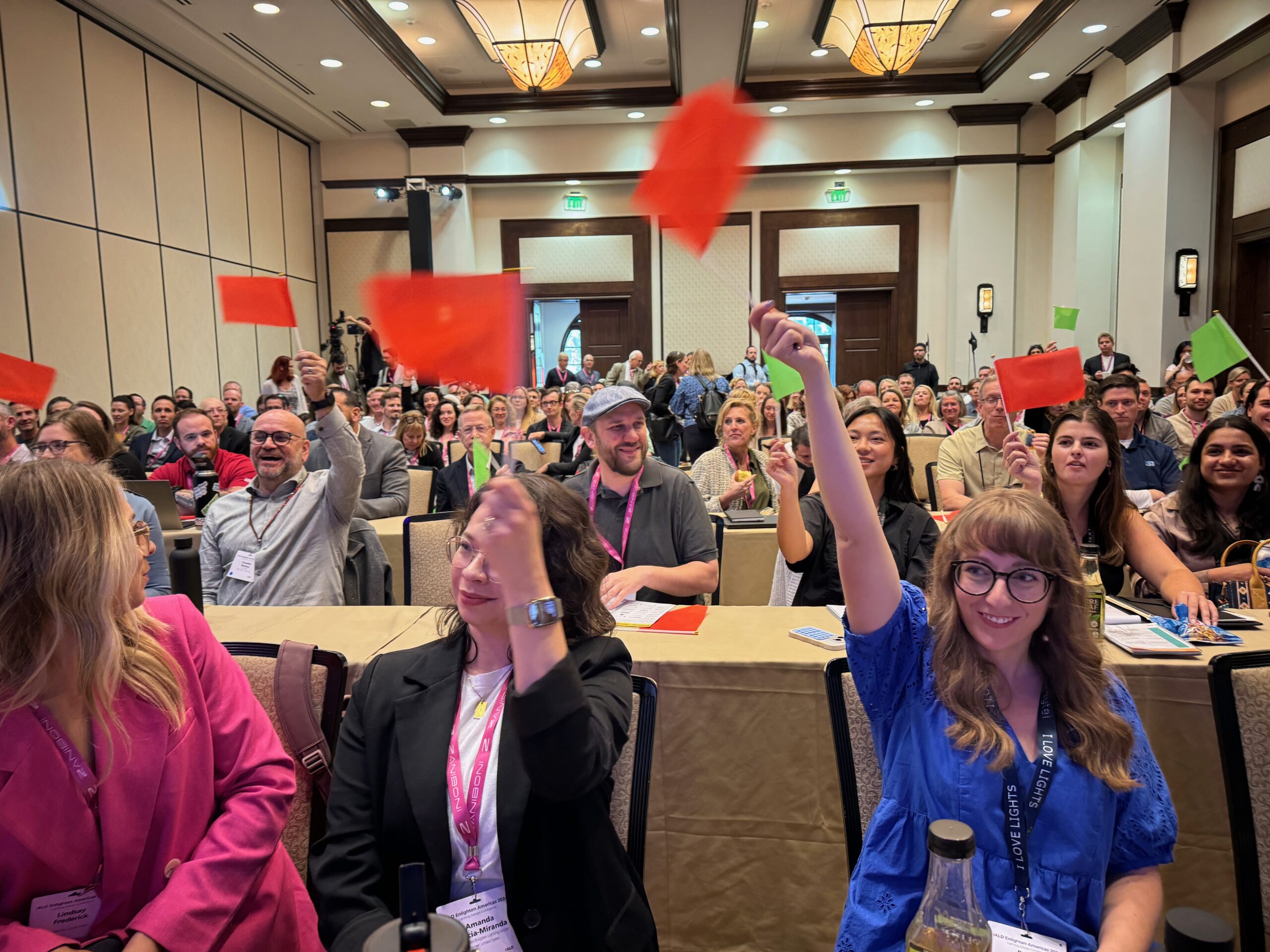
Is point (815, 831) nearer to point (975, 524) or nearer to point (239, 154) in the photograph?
point (975, 524)

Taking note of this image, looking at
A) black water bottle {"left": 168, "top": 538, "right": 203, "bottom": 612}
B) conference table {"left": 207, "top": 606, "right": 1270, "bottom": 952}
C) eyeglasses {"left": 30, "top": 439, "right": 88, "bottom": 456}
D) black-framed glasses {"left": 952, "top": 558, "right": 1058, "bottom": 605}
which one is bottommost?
conference table {"left": 207, "top": 606, "right": 1270, "bottom": 952}

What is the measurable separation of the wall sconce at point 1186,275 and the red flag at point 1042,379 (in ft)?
27.3

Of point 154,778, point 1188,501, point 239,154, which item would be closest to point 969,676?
point 154,778

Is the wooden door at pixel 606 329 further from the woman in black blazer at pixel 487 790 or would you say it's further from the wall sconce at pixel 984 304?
the woman in black blazer at pixel 487 790

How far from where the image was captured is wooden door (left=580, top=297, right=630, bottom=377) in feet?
45.7

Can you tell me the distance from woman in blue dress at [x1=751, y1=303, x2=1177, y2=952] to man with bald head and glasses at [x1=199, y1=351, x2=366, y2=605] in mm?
2051

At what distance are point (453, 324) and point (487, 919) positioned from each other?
3.16 ft

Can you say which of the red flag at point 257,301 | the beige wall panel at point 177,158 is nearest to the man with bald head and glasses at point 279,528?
the red flag at point 257,301

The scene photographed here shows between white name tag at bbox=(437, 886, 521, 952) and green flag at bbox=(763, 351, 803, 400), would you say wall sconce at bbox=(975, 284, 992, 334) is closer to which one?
green flag at bbox=(763, 351, 803, 400)

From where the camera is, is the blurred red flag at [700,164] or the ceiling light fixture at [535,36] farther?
the ceiling light fixture at [535,36]

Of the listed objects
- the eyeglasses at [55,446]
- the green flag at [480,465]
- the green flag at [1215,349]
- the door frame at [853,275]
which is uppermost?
the door frame at [853,275]

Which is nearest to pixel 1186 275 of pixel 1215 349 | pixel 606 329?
pixel 1215 349

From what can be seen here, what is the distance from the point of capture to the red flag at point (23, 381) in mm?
3193

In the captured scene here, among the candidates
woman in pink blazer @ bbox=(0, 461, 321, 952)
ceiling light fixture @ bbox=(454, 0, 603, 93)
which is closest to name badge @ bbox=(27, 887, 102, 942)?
woman in pink blazer @ bbox=(0, 461, 321, 952)
